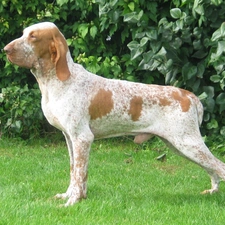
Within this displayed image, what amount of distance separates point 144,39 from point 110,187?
2020 mm

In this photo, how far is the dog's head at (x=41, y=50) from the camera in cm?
504

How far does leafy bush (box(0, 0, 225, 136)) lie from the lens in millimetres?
7102

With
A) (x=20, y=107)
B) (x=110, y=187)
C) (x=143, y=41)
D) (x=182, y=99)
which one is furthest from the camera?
(x=20, y=107)

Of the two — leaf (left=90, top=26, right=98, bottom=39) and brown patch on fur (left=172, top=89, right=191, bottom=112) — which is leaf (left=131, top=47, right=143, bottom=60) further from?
brown patch on fur (left=172, top=89, right=191, bottom=112)

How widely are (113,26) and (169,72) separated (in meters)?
0.98

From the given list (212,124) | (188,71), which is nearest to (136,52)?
(188,71)

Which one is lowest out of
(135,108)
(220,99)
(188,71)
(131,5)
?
(220,99)

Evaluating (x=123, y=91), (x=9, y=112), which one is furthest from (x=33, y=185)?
(x=9, y=112)

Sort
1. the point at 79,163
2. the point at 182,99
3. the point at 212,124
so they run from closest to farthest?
1. the point at 79,163
2. the point at 182,99
3. the point at 212,124

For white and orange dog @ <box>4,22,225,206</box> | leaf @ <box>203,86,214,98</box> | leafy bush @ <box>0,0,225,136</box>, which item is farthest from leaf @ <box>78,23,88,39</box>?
white and orange dog @ <box>4,22,225,206</box>

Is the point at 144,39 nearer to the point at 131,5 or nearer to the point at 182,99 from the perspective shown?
the point at 131,5

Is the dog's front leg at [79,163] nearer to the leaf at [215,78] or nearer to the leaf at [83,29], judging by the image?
the leaf at [215,78]

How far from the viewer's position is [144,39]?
7125 millimetres

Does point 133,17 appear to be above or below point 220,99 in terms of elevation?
above
